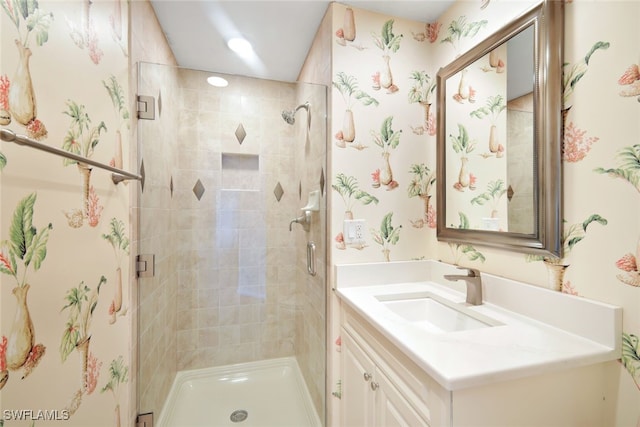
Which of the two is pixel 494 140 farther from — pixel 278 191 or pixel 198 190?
pixel 198 190

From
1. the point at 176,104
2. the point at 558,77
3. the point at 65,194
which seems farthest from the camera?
the point at 176,104

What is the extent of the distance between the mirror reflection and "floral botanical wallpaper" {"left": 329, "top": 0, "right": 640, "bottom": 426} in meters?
0.04

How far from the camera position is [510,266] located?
3.47 ft

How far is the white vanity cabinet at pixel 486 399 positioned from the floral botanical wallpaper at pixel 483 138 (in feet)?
0.29

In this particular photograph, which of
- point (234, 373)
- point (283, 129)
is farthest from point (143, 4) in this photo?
point (234, 373)

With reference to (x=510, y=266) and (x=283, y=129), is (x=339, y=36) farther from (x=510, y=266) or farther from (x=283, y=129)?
(x=510, y=266)

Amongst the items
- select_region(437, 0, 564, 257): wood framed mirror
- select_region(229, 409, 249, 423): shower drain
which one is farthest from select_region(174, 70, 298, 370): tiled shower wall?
select_region(437, 0, 564, 257): wood framed mirror

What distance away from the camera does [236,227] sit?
1.86 m

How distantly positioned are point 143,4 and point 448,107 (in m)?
1.60

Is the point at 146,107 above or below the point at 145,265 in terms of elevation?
above

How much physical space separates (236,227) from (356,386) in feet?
3.99

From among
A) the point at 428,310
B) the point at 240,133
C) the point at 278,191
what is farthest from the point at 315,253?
the point at 240,133

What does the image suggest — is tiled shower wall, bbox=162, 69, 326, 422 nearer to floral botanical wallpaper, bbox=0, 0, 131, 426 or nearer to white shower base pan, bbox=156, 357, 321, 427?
white shower base pan, bbox=156, 357, 321, 427

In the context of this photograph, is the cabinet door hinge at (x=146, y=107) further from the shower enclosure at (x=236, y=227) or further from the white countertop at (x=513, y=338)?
the white countertop at (x=513, y=338)
